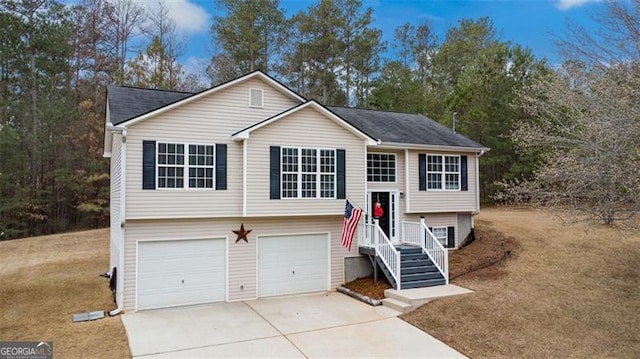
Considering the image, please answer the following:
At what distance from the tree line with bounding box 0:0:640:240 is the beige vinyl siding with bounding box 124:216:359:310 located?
41.2 feet

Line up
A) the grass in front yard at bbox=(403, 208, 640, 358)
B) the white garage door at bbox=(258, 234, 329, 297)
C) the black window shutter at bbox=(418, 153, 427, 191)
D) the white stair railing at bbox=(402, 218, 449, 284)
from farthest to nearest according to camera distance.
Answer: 1. the black window shutter at bbox=(418, 153, 427, 191)
2. the white garage door at bbox=(258, 234, 329, 297)
3. the white stair railing at bbox=(402, 218, 449, 284)
4. the grass in front yard at bbox=(403, 208, 640, 358)

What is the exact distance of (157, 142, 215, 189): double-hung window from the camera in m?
11.2

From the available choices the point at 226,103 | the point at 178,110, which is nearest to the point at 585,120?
the point at 226,103

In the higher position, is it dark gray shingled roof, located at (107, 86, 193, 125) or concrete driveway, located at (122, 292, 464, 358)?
dark gray shingled roof, located at (107, 86, 193, 125)

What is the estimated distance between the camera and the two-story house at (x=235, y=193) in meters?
11.0

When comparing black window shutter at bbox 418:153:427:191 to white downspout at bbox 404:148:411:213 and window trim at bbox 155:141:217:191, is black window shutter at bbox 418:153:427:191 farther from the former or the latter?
window trim at bbox 155:141:217:191

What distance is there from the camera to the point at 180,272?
11648 millimetres

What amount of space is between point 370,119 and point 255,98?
18.7 feet

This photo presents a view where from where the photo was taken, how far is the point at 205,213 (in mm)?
11570

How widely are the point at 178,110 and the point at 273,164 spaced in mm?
3035

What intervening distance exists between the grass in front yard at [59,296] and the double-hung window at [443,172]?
1117 centimetres

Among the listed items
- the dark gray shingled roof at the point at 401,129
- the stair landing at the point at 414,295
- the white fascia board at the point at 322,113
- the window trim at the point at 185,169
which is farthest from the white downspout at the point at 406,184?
the window trim at the point at 185,169

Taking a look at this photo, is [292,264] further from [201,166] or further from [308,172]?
[201,166]

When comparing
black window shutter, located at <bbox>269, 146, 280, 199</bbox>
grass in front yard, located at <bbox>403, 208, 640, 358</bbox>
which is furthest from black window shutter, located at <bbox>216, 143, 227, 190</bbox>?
grass in front yard, located at <bbox>403, 208, 640, 358</bbox>
